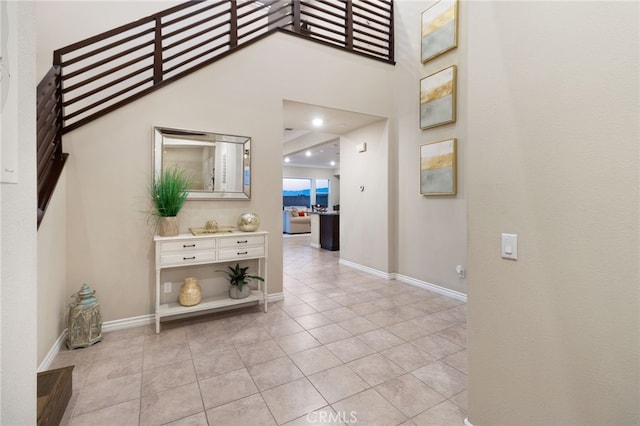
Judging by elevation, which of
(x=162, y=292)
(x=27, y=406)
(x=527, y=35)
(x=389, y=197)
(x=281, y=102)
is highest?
(x=281, y=102)

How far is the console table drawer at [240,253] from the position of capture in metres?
2.97

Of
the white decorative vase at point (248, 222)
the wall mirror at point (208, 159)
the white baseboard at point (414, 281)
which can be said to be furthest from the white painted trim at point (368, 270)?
the wall mirror at point (208, 159)

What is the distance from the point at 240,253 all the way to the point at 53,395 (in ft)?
5.66

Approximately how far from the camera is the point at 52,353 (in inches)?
87.8

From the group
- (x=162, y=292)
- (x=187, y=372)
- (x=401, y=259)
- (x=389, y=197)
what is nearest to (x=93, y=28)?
(x=162, y=292)

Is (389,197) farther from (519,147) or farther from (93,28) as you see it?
(93,28)

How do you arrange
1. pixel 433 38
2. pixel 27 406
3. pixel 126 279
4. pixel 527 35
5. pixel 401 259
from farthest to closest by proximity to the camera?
pixel 401 259, pixel 433 38, pixel 126 279, pixel 527 35, pixel 27 406

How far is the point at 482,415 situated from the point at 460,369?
2.27ft

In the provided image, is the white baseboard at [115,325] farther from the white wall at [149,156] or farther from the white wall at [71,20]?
the white wall at [71,20]

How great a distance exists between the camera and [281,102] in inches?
141

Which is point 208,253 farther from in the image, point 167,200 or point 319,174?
point 319,174

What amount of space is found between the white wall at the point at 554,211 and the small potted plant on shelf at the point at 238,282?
228cm

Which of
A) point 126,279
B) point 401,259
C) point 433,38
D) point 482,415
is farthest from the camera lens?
point 401,259

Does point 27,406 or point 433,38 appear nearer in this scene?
point 27,406
